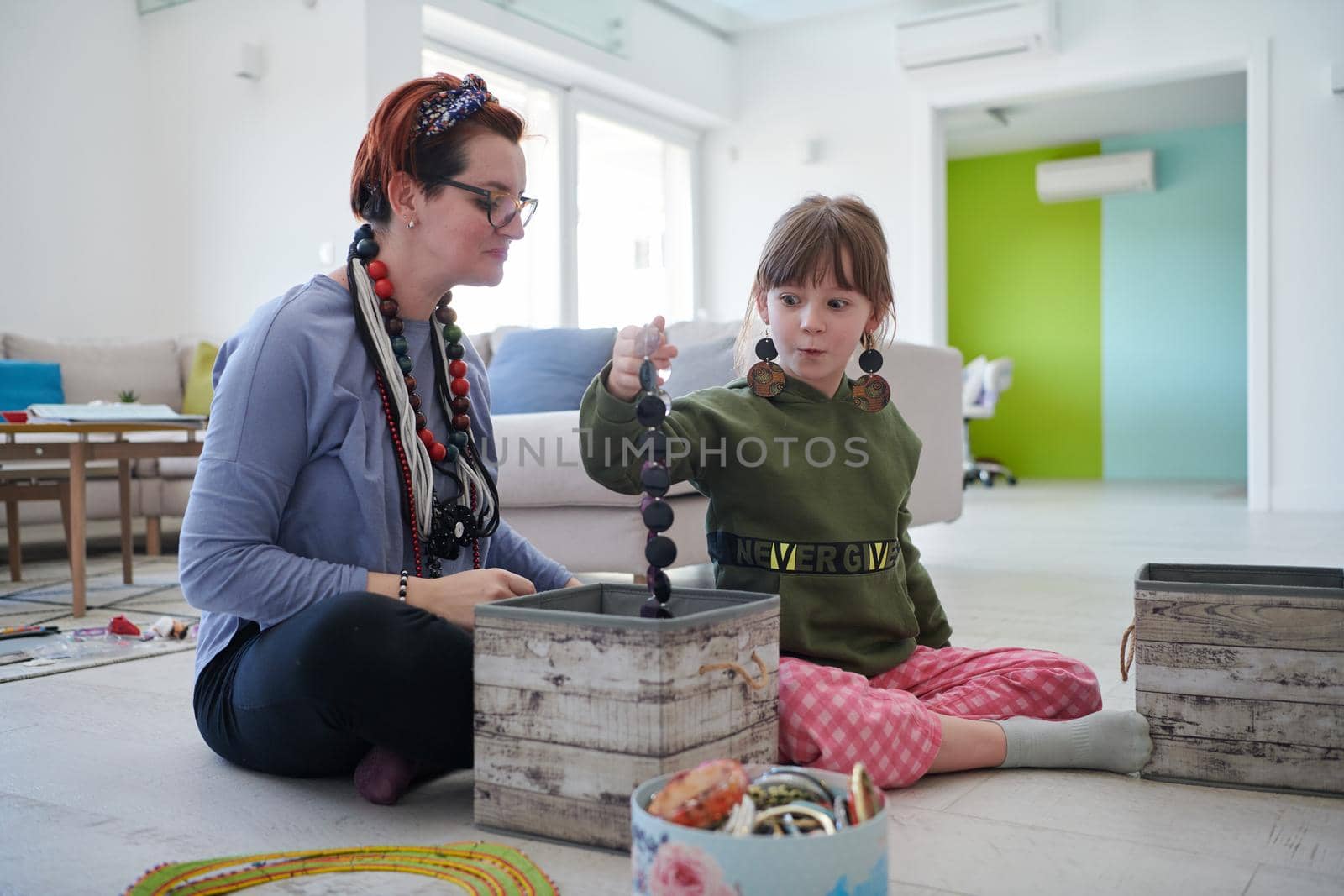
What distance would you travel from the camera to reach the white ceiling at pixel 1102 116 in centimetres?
772

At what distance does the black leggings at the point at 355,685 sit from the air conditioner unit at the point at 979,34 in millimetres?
5777

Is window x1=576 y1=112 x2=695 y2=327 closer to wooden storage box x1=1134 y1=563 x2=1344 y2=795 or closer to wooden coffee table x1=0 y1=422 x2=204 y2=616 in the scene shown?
wooden coffee table x1=0 y1=422 x2=204 y2=616

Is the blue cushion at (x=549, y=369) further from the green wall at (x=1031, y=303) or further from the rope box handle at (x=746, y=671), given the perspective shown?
the green wall at (x=1031, y=303)

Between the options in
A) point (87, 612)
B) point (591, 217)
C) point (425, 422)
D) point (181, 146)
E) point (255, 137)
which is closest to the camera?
point (425, 422)

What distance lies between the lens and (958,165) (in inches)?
385

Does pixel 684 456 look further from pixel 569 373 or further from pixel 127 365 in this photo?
pixel 127 365

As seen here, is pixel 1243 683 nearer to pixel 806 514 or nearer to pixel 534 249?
pixel 806 514

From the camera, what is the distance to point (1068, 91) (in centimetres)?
624

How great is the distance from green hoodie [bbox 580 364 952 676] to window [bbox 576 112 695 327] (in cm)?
506

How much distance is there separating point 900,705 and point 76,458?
239 centimetres

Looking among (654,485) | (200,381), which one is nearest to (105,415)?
(200,381)

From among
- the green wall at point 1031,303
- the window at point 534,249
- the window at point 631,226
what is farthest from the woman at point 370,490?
the green wall at point 1031,303

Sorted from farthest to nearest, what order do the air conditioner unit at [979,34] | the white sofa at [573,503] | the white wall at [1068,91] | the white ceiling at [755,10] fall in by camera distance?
the white ceiling at [755,10]
the air conditioner unit at [979,34]
the white wall at [1068,91]
the white sofa at [573,503]

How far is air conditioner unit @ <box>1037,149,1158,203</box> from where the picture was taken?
28.5 ft
